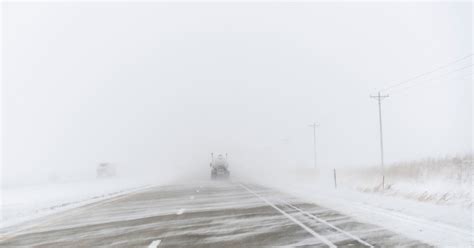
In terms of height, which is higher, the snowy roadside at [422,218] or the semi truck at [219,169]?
the snowy roadside at [422,218]

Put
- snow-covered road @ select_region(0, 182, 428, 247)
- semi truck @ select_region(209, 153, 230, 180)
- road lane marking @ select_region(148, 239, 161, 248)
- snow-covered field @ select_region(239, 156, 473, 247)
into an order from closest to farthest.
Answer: road lane marking @ select_region(148, 239, 161, 248) < snow-covered road @ select_region(0, 182, 428, 247) < snow-covered field @ select_region(239, 156, 473, 247) < semi truck @ select_region(209, 153, 230, 180)

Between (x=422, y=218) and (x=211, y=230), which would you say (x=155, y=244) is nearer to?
(x=211, y=230)

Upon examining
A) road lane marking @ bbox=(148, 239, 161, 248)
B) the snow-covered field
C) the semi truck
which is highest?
road lane marking @ bbox=(148, 239, 161, 248)

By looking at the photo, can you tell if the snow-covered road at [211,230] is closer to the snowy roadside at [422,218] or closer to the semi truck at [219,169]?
the snowy roadside at [422,218]

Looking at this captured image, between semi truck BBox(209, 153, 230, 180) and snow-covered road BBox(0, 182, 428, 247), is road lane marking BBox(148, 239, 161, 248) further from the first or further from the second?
semi truck BBox(209, 153, 230, 180)

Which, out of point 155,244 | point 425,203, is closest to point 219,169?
point 425,203

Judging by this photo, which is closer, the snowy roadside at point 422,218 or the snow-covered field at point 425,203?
the snowy roadside at point 422,218

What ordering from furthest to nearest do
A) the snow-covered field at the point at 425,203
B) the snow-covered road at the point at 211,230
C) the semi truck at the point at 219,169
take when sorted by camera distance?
the semi truck at the point at 219,169 < the snow-covered field at the point at 425,203 < the snow-covered road at the point at 211,230

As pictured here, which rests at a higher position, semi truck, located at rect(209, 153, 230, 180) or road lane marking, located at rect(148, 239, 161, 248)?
road lane marking, located at rect(148, 239, 161, 248)

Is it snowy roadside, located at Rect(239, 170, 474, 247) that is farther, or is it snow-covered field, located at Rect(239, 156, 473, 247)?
snow-covered field, located at Rect(239, 156, 473, 247)

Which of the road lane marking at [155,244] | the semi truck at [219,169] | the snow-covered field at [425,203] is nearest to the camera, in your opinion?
the road lane marking at [155,244]

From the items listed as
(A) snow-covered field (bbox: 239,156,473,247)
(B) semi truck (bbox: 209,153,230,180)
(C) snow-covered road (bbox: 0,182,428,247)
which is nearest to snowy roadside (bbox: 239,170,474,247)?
(A) snow-covered field (bbox: 239,156,473,247)

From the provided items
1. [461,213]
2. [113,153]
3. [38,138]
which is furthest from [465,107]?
[38,138]

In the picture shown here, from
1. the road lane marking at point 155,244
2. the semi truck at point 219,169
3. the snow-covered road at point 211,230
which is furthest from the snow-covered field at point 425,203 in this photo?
the semi truck at point 219,169
